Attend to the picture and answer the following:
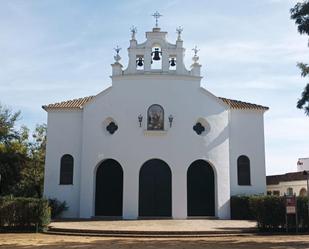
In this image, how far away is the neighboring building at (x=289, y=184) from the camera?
134 ft

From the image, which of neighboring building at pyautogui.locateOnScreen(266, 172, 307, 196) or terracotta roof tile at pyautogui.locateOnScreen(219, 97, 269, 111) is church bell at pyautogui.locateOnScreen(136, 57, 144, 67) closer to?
terracotta roof tile at pyautogui.locateOnScreen(219, 97, 269, 111)

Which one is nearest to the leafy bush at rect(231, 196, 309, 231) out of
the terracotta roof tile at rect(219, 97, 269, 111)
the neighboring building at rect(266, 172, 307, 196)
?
the terracotta roof tile at rect(219, 97, 269, 111)

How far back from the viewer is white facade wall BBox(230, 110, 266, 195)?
1195 inches

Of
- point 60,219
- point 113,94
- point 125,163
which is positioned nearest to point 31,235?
point 60,219

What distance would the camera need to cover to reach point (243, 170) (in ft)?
101

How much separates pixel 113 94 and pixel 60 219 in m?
8.67

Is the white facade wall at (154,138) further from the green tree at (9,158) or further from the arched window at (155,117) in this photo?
the green tree at (9,158)

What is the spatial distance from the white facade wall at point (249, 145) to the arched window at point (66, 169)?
422 inches

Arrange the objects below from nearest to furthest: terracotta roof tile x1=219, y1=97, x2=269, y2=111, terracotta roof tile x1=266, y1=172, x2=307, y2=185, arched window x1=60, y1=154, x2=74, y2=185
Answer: arched window x1=60, y1=154, x2=74, y2=185 → terracotta roof tile x1=219, y1=97, x2=269, y2=111 → terracotta roof tile x1=266, y1=172, x2=307, y2=185

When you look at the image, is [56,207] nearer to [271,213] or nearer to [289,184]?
[271,213]

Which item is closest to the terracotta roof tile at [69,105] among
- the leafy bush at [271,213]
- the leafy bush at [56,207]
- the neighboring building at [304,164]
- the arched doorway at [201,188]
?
the leafy bush at [56,207]

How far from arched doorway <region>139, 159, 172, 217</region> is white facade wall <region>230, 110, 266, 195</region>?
455 cm

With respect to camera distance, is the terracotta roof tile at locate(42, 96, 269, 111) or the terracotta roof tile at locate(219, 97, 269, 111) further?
the terracotta roof tile at locate(219, 97, 269, 111)

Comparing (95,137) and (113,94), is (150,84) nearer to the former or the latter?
(113,94)
